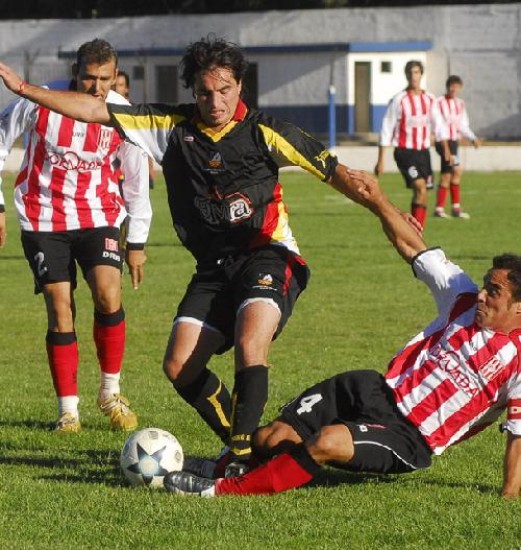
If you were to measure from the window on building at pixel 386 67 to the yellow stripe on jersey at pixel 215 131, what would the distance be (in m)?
43.1

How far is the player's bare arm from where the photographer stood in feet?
18.5

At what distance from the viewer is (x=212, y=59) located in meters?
6.15

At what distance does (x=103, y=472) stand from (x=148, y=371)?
3.02 metres

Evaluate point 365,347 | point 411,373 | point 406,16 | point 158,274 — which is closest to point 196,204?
point 411,373

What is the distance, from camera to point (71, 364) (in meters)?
7.58

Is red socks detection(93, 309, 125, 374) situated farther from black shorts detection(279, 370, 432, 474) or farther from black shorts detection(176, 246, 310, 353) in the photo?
black shorts detection(279, 370, 432, 474)

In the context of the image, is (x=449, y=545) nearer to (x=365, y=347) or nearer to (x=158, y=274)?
(x=365, y=347)

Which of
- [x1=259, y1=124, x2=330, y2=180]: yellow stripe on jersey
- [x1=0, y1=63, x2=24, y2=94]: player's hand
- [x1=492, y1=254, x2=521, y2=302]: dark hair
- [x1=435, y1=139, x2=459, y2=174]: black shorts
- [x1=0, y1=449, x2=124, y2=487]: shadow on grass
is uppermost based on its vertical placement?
[x1=0, y1=63, x2=24, y2=94]: player's hand

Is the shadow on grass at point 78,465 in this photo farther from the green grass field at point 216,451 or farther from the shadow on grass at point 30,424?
the shadow on grass at point 30,424

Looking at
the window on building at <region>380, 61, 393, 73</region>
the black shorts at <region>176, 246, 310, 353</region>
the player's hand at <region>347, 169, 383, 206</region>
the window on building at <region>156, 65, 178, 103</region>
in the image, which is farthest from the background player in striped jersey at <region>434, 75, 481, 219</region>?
the window on building at <region>156, 65, 178, 103</region>

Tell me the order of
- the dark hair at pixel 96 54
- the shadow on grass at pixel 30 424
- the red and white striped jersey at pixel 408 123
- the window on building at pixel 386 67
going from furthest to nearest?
the window on building at pixel 386 67 < the red and white striped jersey at pixel 408 123 < the shadow on grass at pixel 30 424 < the dark hair at pixel 96 54

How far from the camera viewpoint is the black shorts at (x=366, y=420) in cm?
572

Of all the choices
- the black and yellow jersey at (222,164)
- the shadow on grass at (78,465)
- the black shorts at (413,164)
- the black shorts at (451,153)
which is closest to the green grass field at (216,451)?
the shadow on grass at (78,465)

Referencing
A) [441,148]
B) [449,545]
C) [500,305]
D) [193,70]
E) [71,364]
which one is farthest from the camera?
[441,148]
